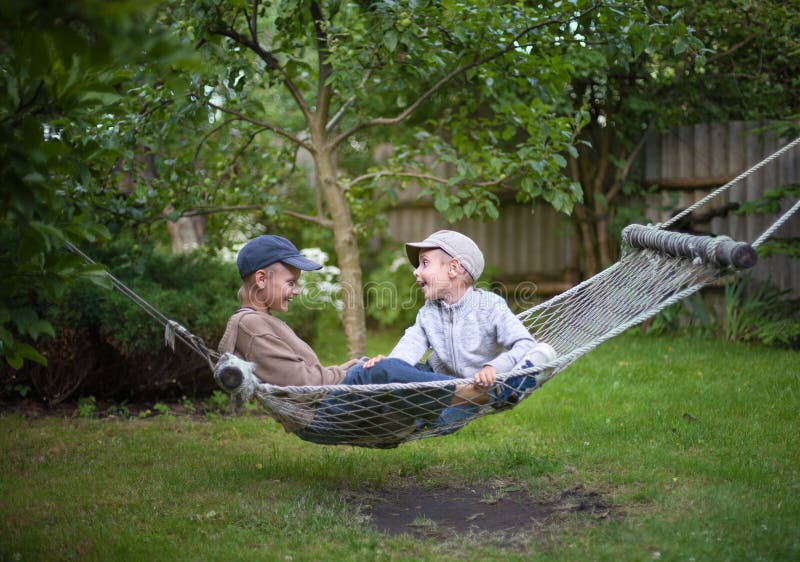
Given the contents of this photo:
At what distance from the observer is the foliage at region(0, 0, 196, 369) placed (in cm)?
162

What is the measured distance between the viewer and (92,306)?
444cm

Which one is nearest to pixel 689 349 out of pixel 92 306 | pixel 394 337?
pixel 394 337

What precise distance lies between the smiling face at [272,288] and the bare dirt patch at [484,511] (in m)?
0.80

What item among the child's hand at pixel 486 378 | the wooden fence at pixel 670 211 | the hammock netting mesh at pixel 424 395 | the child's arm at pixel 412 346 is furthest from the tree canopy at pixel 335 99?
the child's hand at pixel 486 378

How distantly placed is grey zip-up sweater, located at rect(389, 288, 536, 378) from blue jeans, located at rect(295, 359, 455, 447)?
250 mm

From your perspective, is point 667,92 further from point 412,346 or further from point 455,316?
point 412,346

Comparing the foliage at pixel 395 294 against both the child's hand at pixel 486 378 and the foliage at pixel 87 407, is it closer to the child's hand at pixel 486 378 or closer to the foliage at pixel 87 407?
the foliage at pixel 87 407

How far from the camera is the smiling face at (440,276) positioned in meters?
3.17

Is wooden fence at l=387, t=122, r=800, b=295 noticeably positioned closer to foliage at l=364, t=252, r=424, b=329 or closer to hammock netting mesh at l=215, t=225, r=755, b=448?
foliage at l=364, t=252, r=424, b=329

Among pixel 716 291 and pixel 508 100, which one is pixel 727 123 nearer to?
pixel 716 291

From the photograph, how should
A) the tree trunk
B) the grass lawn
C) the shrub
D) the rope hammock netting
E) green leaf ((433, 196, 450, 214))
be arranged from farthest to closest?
the tree trunk, the shrub, green leaf ((433, 196, 450, 214)), the rope hammock netting, the grass lawn

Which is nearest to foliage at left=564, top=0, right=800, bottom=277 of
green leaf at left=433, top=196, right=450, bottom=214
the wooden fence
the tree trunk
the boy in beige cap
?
the wooden fence

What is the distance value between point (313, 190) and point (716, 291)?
13.0 ft

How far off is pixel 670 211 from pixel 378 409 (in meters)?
4.33
